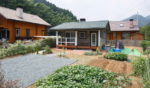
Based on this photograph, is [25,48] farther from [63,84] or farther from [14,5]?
[14,5]

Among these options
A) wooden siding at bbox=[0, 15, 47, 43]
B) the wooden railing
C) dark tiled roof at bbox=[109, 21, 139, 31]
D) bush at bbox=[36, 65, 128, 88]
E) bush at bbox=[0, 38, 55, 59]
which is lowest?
bush at bbox=[36, 65, 128, 88]

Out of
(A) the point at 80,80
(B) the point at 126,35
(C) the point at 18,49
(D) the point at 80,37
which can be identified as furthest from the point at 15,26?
(B) the point at 126,35

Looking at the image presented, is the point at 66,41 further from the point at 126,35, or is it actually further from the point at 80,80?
the point at 126,35

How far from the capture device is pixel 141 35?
95.1ft

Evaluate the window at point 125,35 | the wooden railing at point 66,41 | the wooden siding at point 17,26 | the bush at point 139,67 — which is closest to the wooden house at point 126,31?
the window at point 125,35

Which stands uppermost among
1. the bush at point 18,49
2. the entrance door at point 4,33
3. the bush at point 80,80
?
the entrance door at point 4,33

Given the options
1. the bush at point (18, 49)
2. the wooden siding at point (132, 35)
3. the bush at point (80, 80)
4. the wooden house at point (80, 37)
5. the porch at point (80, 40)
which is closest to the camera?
the bush at point (80, 80)

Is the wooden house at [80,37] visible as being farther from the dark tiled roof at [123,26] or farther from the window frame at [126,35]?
the window frame at [126,35]

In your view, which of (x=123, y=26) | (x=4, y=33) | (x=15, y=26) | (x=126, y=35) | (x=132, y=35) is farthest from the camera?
(x=123, y=26)

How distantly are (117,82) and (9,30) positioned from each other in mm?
19038

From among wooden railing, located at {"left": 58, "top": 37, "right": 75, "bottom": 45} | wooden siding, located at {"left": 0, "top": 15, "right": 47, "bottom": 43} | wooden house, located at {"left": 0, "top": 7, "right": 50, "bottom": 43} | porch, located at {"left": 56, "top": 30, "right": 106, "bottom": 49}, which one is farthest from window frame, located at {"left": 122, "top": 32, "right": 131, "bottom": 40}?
wooden house, located at {"left": 0, "top": 7, "right": 50, "bottom": 43}

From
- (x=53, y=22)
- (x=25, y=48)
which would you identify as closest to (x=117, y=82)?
(x=25, y=48)

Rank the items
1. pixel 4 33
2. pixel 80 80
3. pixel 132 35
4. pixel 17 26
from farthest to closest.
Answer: pixel 132 35 → pixel 17 26 → pixel 4 33 → pixel 80 80

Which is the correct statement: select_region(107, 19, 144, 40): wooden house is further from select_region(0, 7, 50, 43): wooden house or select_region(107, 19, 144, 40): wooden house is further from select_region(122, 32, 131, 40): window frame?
select_region(0, 7, 50, 43): wooden house
